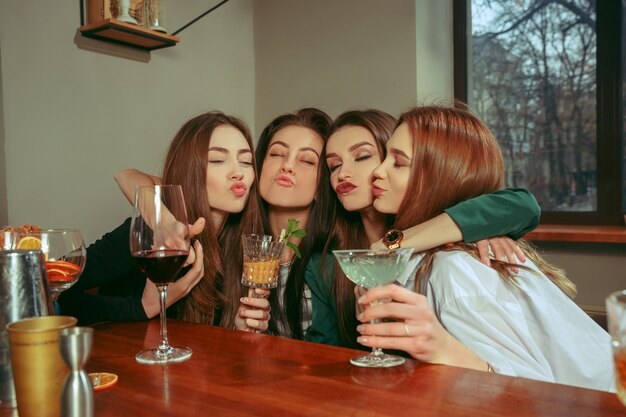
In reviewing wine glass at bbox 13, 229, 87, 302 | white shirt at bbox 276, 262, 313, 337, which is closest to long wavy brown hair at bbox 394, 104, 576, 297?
white shirt at bbox 276, 262, 313, 337

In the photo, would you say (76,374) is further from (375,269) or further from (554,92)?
(554,92)

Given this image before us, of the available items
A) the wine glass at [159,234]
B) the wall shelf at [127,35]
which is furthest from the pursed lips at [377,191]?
the wall shelf at [127,35]

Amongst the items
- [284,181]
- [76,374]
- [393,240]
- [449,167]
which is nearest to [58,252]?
[76,374]

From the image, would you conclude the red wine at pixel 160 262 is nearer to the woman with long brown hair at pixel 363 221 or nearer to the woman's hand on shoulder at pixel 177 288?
the woman's hand on shoulder at pixel 177 288

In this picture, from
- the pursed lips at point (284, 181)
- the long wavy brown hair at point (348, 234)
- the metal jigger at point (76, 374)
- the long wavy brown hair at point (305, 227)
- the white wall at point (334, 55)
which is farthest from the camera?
the white wall at point (334, 55)

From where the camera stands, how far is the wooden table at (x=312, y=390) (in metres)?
0.79

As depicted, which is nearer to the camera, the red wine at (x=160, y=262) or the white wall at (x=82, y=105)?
the red wine at (x=160, y=262)

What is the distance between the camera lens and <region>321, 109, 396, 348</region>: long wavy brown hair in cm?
195

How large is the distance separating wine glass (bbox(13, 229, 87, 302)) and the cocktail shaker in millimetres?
294

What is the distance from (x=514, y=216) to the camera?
1604 millimetres

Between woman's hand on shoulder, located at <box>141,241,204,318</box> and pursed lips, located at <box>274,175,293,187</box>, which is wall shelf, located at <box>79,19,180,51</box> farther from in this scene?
woman's hand on shoulder, located at <box>141,241,204,318</box>

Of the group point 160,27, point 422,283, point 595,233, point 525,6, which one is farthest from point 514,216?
point 525,6

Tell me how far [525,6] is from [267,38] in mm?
1834

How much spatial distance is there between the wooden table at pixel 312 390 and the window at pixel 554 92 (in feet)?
10.1
